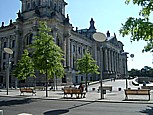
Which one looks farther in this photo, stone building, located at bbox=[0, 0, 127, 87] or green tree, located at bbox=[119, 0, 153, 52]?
stone building, located at bbox=[0, 0, 127, 87]

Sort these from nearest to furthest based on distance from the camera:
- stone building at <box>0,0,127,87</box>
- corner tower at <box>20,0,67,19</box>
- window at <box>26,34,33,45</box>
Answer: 1. stone building at <box>0,0,127,87</box>
2. corner tower at <box>20,0,67,19</box>
3. window at <box>26,34,33,45</box>

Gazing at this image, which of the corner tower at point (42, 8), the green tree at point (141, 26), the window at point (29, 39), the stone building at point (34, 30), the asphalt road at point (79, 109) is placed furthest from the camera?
the window at point (29, 39)

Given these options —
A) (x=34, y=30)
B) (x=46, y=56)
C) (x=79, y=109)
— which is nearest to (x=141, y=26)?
(x=79, y=109)

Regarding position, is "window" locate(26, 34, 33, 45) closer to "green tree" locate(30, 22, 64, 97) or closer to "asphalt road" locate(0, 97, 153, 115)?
"green tree" locate(30, 22, 64, 97)

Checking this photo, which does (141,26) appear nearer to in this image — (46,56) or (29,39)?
(46,56)

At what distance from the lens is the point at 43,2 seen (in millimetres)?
62781

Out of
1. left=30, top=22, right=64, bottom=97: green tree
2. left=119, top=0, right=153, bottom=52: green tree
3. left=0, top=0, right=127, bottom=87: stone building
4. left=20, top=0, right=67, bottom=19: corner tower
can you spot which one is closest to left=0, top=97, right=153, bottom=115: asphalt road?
left=119, top=0, right=153, bottom=52: green tree

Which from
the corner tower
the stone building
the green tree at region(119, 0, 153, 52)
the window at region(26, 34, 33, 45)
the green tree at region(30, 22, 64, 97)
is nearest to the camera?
the green tree at region(119, 0, 153, 52)

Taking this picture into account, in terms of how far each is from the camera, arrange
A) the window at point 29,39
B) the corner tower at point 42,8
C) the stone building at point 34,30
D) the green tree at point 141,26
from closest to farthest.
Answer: the green tree at point 141,26, the stone building at point 34,30, the corner tower at point 42,8, the window at point 29,39

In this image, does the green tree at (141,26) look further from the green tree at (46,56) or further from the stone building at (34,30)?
the stone building at (34,30)

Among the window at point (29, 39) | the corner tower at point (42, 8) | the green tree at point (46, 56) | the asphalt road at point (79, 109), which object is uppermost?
the corner tower at point (42, 8)

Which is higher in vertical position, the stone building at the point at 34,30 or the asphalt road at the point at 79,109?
the stone building at the point at 34,30

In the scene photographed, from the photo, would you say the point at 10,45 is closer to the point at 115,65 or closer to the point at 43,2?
the point at 43,2

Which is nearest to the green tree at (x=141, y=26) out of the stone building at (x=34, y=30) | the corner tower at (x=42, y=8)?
the stone building at (x=34, y=30)
